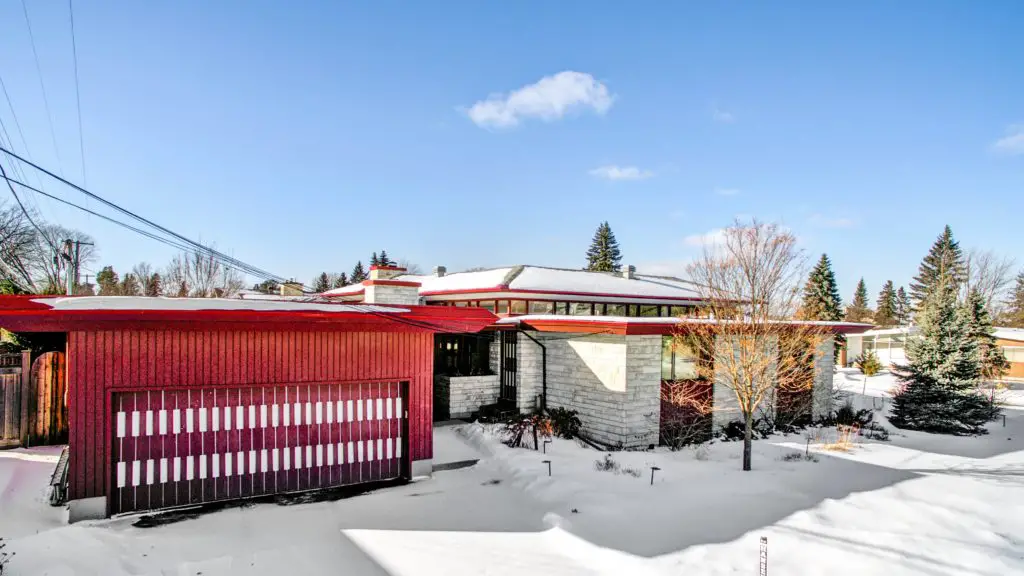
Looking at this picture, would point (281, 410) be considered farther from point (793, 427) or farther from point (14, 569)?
point (793, 427)

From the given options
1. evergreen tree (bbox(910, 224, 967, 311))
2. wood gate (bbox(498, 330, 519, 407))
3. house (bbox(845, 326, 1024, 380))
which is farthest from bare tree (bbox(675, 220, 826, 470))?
evergreen tree (bbox(910, 224, 967, 311))

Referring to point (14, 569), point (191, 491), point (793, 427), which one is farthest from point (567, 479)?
point (793, 427)

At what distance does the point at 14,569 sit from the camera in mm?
5297

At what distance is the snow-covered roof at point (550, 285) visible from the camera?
55.1 ft

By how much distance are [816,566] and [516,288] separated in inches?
446

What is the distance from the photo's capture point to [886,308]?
211 feet

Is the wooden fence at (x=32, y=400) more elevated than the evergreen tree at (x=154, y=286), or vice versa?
the evergreen tree at (x=154, y=286)

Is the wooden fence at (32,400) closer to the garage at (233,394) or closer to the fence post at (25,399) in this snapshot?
the fence post at (25,399)

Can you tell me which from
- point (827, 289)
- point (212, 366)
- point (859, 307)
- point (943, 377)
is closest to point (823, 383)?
point (943, 377)

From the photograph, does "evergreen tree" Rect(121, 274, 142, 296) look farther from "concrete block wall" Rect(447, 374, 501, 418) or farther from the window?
"concrete block wall" Rect(447, 374, 501, 418)

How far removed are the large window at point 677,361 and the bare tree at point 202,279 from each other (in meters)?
38.5

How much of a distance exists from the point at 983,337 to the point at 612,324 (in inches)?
829

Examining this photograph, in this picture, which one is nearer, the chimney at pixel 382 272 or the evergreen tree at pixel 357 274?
the chimney at pixel 382 272

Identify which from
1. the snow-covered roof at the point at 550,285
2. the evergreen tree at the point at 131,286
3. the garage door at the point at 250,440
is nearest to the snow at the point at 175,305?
the garage door at the point at 250,440
